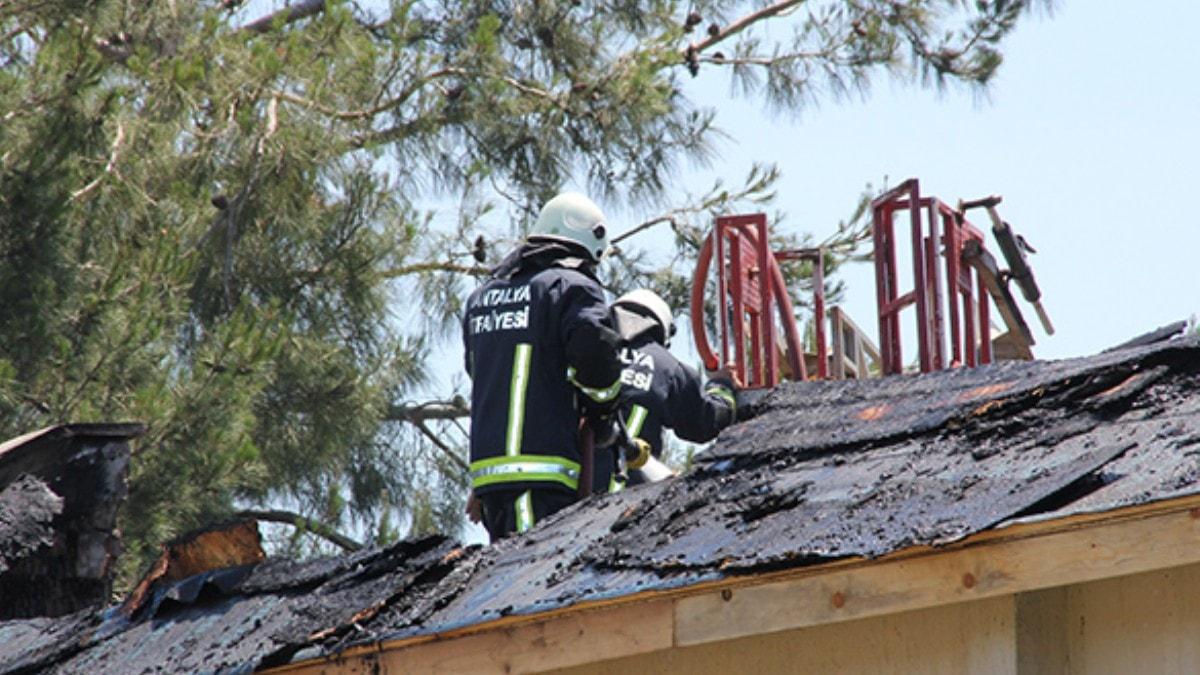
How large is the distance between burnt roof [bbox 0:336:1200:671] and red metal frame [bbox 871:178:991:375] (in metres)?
2.05

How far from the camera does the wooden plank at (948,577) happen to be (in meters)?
4.28

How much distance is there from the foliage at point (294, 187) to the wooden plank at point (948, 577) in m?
6.73

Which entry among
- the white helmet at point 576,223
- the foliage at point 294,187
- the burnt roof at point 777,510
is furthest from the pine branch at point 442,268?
the burnt roof at point 777,510

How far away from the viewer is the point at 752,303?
30.6ft

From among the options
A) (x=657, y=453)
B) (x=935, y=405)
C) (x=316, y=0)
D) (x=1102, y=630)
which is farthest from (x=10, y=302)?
(x=1102, y=630)

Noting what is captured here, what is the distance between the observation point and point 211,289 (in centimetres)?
1342

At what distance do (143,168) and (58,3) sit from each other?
1.20m

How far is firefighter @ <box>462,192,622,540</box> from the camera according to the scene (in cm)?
746

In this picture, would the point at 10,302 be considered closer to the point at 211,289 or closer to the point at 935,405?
the point at 211,289

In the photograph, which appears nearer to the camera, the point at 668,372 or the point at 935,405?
the point at 935,405

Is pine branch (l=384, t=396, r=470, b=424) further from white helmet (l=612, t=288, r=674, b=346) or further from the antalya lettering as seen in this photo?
the antalya lettering

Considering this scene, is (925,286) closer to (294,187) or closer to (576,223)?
(576,223)

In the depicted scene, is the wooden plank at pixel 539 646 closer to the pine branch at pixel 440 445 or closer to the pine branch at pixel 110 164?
the pine branch at pixel 110 164

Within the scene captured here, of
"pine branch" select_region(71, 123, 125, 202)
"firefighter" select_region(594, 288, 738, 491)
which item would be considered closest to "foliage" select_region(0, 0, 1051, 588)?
"pine branch" select_region(71, 123, 125, 202)
